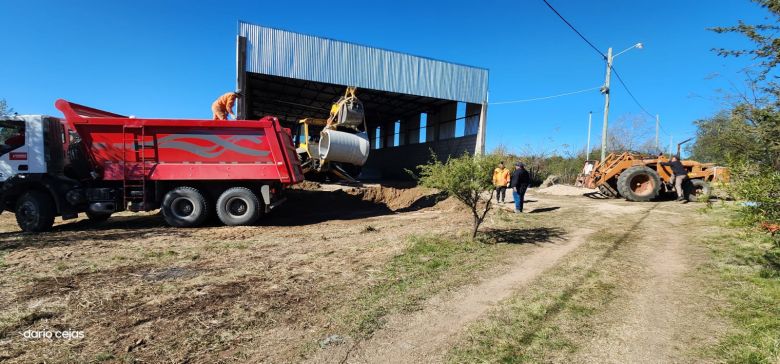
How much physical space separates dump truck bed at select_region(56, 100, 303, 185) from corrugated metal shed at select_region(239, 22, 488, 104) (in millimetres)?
7095

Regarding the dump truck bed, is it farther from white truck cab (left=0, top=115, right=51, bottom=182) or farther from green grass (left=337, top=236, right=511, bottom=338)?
green grass (left=337, top=236, right=511, bottom=338)

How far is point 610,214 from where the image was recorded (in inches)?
413

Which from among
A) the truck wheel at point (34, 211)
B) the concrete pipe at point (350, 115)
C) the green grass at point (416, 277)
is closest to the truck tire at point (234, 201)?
the truck wheel at point (34, 211)

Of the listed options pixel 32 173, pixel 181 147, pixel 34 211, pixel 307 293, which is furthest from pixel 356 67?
pixel 307 293

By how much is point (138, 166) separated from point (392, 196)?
7834 mm

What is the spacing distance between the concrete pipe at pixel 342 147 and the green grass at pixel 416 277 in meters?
6.61

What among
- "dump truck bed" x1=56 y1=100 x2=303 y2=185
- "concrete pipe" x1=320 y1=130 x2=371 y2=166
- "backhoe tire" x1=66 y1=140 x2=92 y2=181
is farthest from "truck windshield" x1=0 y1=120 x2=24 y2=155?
"concrete pipe" x1=320 y1=130 x2=371 y2=166

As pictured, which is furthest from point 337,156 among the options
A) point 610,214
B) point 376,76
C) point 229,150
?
point 610,214

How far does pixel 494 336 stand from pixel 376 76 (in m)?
15.3

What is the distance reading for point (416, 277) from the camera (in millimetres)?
4875

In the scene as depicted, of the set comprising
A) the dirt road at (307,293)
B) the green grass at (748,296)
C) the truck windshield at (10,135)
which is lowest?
the dirt road at (307,293)

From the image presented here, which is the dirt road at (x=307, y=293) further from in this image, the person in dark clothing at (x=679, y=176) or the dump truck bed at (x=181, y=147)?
the person in dark clothing at (x=679, y=176)

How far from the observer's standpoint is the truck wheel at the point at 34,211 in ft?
26.0

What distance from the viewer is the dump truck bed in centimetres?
818
